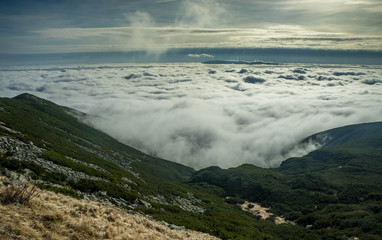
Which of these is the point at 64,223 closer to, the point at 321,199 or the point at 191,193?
the point at 191,193

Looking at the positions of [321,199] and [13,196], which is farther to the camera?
[321,199]

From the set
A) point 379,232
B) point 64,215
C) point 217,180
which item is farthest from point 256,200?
point 64,215

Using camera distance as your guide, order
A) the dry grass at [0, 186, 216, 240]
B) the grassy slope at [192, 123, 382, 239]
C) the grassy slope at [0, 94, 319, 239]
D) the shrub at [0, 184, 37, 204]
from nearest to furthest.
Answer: the dry grass at [0, 186, 216, 240] < the shrub at [0, 184, 37, 204] < the grassy slope at [0, 94, 319, 239] < the grassy slope at [192, 123, 382, 239]

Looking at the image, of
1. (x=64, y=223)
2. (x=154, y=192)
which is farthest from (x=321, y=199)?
(x=64, y=223)

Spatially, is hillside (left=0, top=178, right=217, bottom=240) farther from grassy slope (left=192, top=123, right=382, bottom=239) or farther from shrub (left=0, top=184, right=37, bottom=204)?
grassy slope (left=192, top=123, right=382, bottom=239)

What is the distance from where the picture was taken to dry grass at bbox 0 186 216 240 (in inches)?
534

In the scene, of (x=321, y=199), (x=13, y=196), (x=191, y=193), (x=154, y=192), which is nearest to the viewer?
(x=13, y=196)

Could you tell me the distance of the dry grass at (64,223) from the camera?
13.6 metres

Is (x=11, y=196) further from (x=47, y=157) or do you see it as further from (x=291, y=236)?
(x=291, y=236)

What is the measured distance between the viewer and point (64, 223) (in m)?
15.9

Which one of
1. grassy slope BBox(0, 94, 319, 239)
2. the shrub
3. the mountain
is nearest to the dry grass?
the shrub

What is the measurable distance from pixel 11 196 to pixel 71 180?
56.1 feet

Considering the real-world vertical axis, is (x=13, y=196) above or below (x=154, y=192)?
above

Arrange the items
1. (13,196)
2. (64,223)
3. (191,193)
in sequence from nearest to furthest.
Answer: (64,223) < (13,196) < (191,193)
